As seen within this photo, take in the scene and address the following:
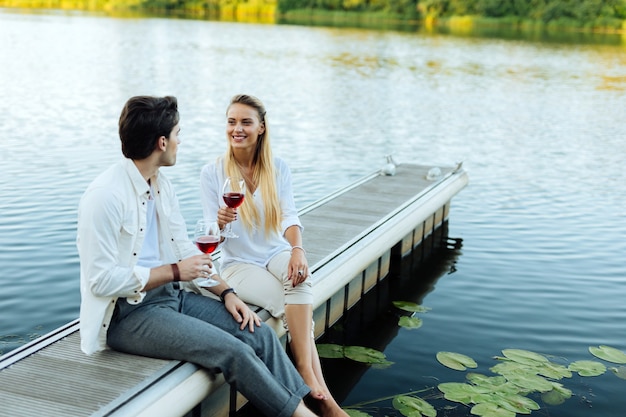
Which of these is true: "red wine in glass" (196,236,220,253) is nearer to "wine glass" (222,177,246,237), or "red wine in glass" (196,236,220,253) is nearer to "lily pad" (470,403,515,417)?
"wine glass" (222,177,246,237)

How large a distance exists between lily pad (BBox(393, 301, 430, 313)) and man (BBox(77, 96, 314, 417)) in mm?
3251

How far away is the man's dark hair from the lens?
3604mm

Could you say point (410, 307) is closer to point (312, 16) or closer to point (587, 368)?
point (587, 368)

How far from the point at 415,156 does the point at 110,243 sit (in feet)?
36.5

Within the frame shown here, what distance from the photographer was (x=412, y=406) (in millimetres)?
5082

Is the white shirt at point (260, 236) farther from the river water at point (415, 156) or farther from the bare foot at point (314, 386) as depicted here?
the river water at point (415, 156)

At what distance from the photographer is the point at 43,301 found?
6.62m

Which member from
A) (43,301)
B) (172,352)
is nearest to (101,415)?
(172,352)

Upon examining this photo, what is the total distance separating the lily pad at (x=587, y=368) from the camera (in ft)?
18.6

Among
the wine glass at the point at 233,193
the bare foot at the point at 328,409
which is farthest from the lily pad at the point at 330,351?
the wine glass at the point at 233,193

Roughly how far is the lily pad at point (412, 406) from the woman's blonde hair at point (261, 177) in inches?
56.7

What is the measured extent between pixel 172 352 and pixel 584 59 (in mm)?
34285

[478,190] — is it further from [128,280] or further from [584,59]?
[584,59]

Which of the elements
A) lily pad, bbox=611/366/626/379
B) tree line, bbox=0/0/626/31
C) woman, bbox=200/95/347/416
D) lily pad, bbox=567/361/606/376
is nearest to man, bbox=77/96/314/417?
woman, bbox=200/95/347/416
